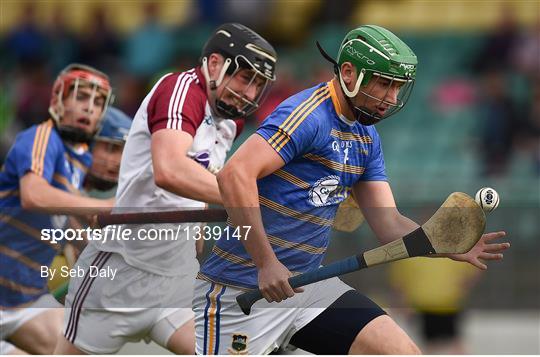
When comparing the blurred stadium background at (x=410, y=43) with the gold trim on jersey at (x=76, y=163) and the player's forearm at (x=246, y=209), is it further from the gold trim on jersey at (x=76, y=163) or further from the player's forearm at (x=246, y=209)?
the player's forearm at (x=246, y=209)

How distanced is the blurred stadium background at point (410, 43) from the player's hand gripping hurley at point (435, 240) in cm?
536

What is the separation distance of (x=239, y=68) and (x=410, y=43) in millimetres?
8646

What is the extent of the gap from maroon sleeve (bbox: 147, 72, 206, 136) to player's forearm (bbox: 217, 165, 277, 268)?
2.46 feet

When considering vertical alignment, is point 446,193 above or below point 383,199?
below

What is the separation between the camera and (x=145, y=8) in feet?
44.0

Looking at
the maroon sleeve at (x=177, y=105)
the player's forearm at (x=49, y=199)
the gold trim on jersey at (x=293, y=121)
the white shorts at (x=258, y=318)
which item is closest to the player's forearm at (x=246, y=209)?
the gold trim on jersey at (x=293, y=121)

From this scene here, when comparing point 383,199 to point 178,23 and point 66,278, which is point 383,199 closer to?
point 66,278

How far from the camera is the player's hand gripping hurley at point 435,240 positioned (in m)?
4.24

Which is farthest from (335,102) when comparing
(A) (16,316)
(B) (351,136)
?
(A) (16,316)

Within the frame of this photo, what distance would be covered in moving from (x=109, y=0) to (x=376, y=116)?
10188mm

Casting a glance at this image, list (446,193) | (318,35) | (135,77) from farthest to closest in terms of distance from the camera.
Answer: (318,35) < (135,77) < (446,193)

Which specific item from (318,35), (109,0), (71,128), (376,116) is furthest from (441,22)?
(376,116)

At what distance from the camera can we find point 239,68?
205 inches

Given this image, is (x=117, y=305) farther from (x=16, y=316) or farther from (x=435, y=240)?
(x=435, y=240)
